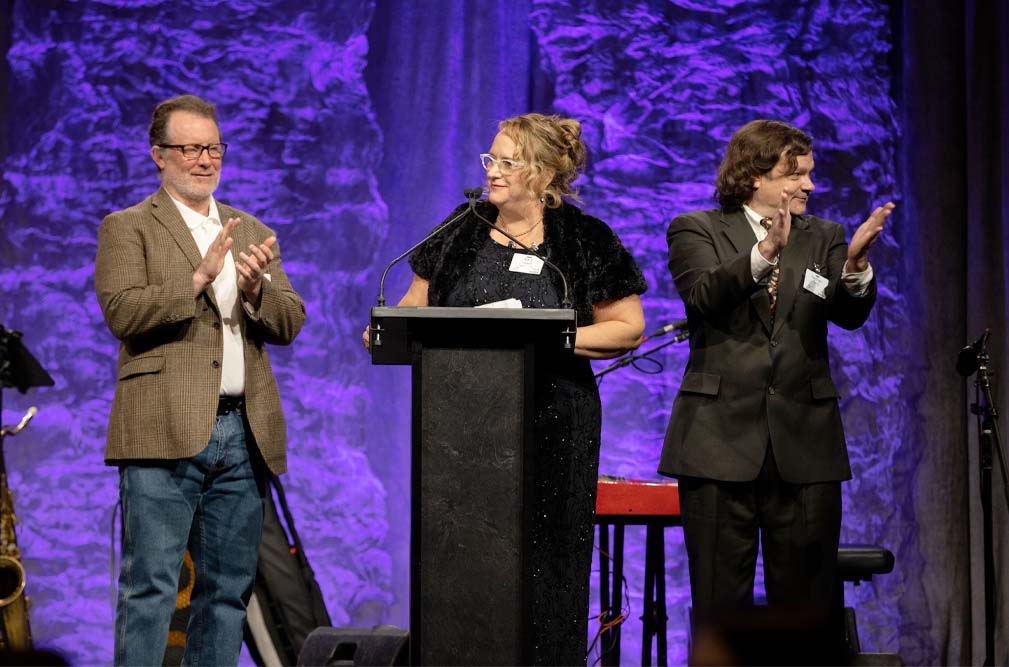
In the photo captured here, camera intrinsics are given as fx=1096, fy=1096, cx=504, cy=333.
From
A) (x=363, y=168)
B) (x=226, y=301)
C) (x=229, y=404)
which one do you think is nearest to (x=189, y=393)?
(x=229, y=404)

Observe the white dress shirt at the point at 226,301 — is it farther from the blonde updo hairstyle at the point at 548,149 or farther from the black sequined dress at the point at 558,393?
the blonde updo hairstyle at the point at 548,149

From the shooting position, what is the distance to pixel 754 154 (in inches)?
119

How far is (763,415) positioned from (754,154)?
0.72 metres

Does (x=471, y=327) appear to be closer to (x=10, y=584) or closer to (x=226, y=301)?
(x=226, y=301)

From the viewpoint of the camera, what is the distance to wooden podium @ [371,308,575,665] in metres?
2.36

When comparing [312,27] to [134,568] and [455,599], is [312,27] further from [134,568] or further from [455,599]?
[455,599]

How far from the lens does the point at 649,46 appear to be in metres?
4.76

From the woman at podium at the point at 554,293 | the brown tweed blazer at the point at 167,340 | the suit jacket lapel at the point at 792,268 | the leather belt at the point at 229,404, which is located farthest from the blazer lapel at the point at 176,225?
the suit jacket lapel at the point at 792,268

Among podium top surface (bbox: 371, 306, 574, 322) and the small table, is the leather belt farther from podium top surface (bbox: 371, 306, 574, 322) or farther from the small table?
the small table

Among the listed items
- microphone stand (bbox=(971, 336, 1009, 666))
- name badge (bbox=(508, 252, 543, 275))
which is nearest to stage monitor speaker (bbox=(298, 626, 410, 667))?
name badge (bbox=(508, 252, 543, 275))

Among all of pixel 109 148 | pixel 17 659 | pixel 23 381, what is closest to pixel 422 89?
pixel 109 148

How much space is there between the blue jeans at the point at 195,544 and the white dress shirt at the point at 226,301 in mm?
92

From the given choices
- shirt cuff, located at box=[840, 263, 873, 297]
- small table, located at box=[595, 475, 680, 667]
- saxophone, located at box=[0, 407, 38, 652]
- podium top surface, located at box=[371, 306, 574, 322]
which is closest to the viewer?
podium top surface, located at box=[371, 306, 574, 322]

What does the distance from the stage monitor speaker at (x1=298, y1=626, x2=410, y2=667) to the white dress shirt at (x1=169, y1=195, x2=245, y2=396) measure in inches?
34.1
